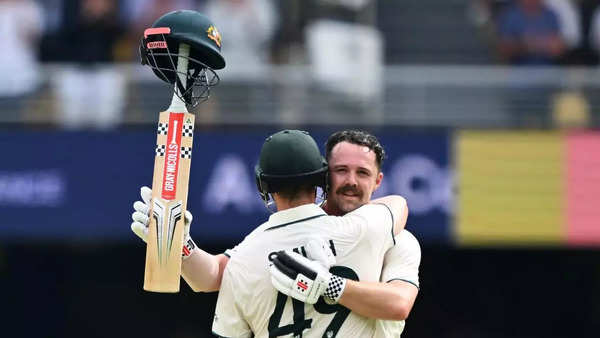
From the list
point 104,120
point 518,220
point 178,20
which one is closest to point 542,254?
point 518,220

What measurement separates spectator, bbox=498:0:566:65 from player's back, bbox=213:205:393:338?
21.5 ft

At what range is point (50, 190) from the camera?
10273mm

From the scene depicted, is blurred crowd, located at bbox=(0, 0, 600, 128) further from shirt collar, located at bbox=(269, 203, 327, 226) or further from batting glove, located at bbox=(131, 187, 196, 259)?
batting glove, located at bbox=(131, 187, 196, 259)

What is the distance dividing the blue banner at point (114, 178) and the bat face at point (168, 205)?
18.3ft

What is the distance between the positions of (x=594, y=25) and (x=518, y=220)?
7.19ft

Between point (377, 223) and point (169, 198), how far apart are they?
2.76 ft

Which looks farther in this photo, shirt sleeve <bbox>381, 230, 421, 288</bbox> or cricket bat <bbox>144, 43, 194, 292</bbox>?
shirt sleeve <bbox>381, 230, 421, 288</bbox>

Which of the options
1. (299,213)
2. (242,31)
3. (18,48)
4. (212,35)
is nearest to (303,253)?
(299,213)

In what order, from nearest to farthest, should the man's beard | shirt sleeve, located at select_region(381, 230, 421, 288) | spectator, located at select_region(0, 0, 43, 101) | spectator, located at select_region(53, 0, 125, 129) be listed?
shirt sleeve, located at select_region(381, 230, 421, 288)
the man's beard
spectator, located at select_region(53, 0, 125, 129)
spectator, located at select_region(0, 0, 43, 101)

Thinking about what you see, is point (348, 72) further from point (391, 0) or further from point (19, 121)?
point (19, 121)

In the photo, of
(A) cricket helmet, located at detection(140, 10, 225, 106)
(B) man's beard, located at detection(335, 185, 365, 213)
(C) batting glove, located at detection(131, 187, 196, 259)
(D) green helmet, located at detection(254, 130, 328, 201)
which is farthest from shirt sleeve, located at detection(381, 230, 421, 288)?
(A) cricket helmet, located at detection(140, 10, 225, 106)

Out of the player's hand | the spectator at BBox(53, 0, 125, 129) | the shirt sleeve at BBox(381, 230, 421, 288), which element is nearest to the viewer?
the player's hand

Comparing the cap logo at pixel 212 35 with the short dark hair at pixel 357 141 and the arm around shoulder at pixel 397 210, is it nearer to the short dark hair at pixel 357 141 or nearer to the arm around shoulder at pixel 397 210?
the short dark hair at pixel 357 141

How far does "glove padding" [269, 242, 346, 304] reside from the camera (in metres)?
4.27
